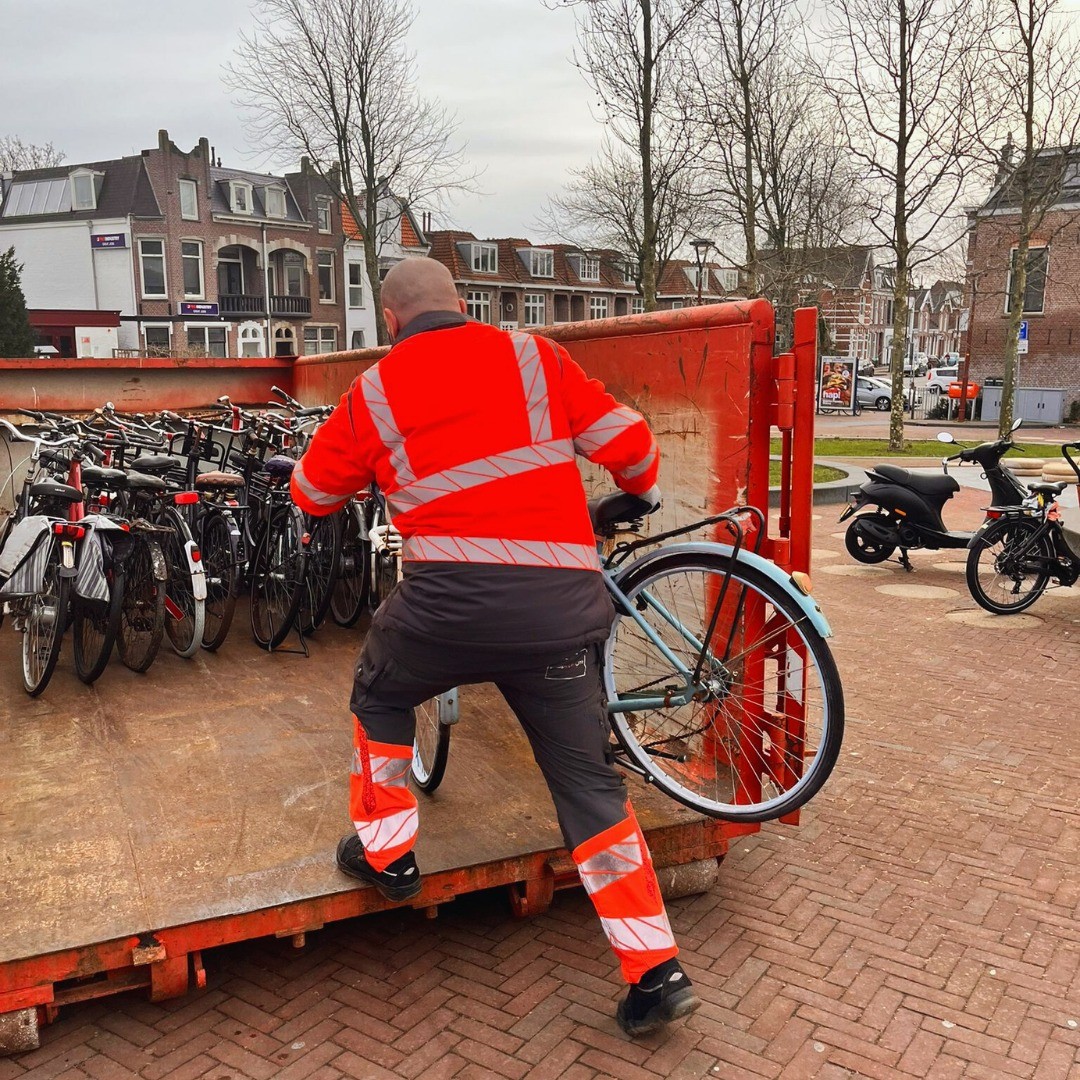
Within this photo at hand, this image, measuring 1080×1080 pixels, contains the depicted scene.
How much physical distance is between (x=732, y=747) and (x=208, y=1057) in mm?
1751

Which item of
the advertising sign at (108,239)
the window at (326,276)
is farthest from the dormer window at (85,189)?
the window at (326,276)

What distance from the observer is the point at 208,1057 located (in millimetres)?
2617

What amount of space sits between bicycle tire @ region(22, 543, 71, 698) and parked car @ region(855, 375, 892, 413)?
37.0 meters

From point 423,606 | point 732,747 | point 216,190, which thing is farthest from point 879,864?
point 216,190

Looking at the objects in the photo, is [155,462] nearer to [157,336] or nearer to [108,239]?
[157,336]

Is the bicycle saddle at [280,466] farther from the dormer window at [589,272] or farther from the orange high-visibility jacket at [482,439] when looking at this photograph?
the dormer window at [589,272]

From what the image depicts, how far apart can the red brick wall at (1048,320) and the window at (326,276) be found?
28.4 metres

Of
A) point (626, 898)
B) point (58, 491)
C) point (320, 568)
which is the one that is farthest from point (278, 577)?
point (626, 898)

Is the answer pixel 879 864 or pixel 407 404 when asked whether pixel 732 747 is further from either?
pixel 407 404

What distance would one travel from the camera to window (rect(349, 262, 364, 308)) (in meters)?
49.8

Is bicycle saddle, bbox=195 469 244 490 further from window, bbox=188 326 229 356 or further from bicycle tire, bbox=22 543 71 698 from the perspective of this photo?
window, bbox=188 326 229 356

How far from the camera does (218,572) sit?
5551 mm

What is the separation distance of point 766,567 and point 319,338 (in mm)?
48434

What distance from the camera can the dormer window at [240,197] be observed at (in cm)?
4569
